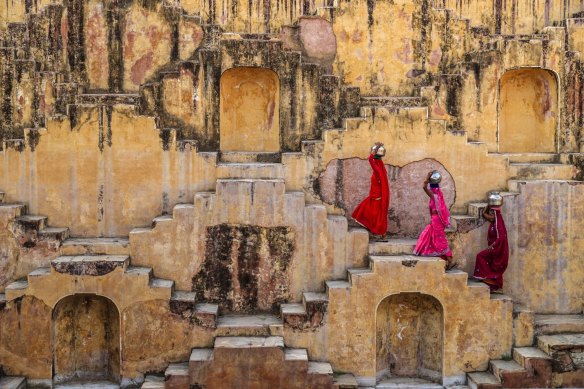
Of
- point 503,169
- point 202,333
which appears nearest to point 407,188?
point 503,169

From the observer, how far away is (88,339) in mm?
12023

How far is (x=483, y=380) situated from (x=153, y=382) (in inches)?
222

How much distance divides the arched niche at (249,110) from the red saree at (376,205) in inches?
103

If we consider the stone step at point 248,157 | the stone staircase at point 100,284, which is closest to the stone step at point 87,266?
the stone staircase at point 100,284

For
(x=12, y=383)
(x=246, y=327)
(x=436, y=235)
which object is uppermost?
(x=436, y=235)

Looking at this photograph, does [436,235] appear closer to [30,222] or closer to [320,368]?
[320,368]

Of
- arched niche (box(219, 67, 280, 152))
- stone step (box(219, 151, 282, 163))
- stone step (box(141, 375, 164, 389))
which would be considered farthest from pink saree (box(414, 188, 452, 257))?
stone step (box(141, 375, 164, 389))

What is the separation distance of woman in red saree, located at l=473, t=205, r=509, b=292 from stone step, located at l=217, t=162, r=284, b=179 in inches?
160

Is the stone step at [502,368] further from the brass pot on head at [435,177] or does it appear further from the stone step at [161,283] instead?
the stone step at [161,283]

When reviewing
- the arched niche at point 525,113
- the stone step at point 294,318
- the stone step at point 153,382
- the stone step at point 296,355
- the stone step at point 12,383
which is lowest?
the stone step at point 153,382

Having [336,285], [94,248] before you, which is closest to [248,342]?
[336,285]

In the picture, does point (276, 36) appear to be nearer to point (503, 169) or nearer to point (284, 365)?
point (503, 169)

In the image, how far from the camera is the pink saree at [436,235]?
11922 mm

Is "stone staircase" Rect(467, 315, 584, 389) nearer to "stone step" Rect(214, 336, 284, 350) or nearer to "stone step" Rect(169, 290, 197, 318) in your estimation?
"stone step" Rect(214, 336, 284, 350)
